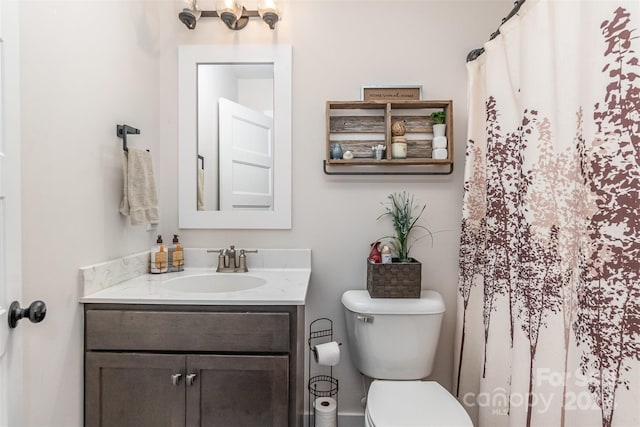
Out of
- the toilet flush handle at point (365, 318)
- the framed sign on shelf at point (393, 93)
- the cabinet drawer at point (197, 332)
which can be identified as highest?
the framed sign on shelf at point (393, 93)

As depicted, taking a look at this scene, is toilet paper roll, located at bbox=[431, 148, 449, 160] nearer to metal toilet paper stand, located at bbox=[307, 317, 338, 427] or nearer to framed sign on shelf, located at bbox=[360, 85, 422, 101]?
framed sign on shelf, located at bbox=[360, 85, 422, 101]

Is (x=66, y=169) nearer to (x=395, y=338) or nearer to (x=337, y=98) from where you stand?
(x=337, y=98)

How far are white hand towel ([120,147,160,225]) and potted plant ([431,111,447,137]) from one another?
4.49ft

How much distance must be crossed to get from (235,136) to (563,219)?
1451mm

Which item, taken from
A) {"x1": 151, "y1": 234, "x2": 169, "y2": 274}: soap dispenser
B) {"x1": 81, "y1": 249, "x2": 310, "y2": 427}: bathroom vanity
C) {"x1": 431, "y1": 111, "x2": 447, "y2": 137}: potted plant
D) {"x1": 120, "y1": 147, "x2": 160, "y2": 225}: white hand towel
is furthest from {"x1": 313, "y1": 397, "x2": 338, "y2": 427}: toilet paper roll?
{"x1": 431, "y1": 111, "x2": 447, "y2": 137}: potted plant

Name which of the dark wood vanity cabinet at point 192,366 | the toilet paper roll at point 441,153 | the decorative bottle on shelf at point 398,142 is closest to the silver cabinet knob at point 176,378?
the dark wood vanity cabinet at point 192,366

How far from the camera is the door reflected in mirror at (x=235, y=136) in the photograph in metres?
1.74

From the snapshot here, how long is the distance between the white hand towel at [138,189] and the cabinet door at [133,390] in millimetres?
552

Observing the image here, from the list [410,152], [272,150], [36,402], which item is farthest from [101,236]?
[410,152]

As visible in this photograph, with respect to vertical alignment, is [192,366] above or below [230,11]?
below

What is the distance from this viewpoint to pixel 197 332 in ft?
3.81

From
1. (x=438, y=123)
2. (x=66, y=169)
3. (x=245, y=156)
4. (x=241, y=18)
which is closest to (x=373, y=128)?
(x=438, y=123)

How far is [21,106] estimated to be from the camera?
0.93 m

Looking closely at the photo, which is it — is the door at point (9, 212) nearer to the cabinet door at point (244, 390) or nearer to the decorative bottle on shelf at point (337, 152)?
the cabinet door at point (244, 390)
